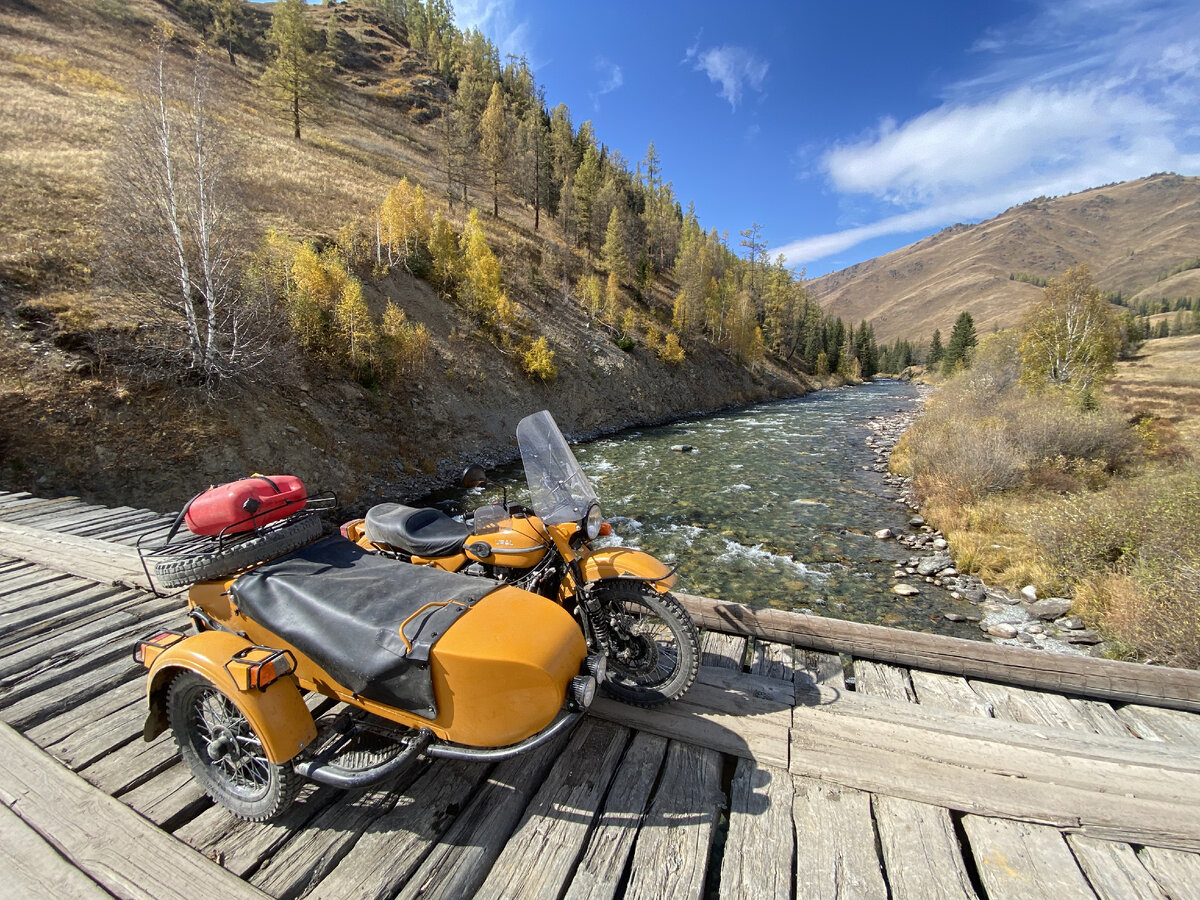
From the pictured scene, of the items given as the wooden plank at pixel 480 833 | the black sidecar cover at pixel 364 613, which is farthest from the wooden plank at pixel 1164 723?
the black sidecar cover at pixel 364 613

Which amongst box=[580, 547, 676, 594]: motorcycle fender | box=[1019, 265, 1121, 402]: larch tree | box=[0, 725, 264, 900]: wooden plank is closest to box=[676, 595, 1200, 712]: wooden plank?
box=[580, 547, 676, 594]: motorcycle fender

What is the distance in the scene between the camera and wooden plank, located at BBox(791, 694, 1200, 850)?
238 centimetres

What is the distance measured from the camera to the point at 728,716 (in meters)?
3.16

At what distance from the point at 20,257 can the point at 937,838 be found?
22423 mm

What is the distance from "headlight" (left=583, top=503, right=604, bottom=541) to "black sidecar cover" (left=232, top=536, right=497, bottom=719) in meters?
0.91

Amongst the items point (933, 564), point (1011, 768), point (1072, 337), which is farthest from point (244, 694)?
point (1072, 337)

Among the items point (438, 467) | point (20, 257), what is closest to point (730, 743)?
point (438, 467)

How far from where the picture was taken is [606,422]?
32.8 meters

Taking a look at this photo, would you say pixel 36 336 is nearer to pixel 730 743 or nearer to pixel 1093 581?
pixel 730 743

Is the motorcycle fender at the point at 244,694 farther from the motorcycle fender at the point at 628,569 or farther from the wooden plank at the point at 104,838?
the motorcycle fender at the point at 628,569

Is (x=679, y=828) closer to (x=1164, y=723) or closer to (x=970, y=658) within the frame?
(x=970, y=658)

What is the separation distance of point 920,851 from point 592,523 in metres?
2.41

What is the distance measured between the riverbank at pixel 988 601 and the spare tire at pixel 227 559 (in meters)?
7.79

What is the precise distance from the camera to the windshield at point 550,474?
3.77 m
